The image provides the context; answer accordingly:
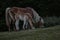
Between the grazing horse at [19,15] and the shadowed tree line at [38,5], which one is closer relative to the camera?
the grazing horse at [19,15]

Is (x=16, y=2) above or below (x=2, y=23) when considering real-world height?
above

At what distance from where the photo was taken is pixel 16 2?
1495 cm

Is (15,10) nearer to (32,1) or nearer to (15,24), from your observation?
(15,24)

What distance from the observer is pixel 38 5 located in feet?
50.7

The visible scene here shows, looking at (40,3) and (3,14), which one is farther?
(40,3)

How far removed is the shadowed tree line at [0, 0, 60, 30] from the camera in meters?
14.4

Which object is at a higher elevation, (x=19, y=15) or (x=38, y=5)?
(x=38, y=5)

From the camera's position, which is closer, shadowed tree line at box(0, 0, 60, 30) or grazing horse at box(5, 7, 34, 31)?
grazing horse at box(5, 7, 34, 31)

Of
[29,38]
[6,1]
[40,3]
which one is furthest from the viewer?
[40,3]

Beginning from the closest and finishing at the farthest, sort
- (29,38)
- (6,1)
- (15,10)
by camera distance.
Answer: (29,38)
(15,10)
(6,1)

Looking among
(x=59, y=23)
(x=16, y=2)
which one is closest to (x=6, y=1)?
(x=16, y=2)

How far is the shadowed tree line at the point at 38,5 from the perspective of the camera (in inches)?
566

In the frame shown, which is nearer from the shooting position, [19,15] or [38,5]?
[19,15]

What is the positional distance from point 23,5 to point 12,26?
71.8 inches
